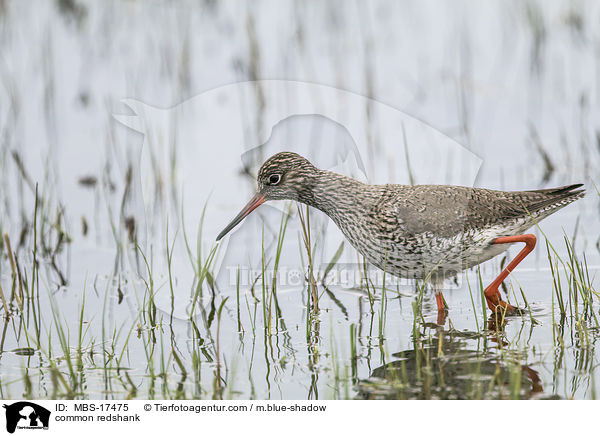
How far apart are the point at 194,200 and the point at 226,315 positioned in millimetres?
1599

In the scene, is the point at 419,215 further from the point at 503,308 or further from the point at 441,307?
the point at 503,308

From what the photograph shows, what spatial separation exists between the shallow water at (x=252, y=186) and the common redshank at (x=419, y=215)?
32 cm

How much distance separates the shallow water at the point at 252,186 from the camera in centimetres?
640

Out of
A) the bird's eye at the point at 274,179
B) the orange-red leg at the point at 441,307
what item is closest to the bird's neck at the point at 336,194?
the bird's eye at the point at 274,179

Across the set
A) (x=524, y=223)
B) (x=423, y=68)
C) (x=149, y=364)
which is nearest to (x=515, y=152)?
(x=423, y=68)

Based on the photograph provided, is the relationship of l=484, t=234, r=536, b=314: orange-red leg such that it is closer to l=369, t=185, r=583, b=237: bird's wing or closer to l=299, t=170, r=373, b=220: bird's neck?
l=369, t=185, r=583, b=237: bird's wing

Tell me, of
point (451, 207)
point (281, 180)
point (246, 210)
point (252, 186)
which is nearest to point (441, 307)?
point (451, 207)

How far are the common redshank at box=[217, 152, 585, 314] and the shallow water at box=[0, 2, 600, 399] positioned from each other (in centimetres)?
32

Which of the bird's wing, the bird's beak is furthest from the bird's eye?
the bird's wing

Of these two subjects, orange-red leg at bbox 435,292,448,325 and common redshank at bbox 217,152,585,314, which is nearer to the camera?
common redshank at bbox 217,152,585,314

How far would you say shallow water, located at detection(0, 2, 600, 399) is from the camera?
21.0 ft

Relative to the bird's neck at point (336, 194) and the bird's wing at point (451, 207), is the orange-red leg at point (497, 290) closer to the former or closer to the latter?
the bird's wing at point (451, 207)

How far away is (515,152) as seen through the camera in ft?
37.1

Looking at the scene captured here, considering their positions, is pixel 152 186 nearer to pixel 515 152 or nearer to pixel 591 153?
pixel 515 152
